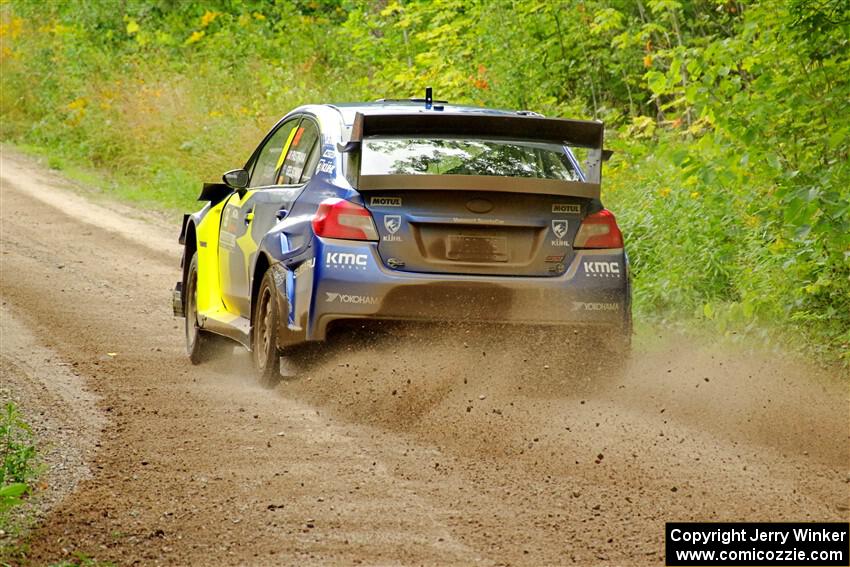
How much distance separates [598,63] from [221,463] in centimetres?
1137

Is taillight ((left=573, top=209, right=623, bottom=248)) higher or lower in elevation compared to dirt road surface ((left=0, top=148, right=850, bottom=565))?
higher

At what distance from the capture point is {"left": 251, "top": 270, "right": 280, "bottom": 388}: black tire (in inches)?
307

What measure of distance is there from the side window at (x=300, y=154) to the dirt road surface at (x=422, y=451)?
1274 millimetres

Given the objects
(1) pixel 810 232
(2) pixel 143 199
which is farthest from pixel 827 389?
(2) pixel 143 199

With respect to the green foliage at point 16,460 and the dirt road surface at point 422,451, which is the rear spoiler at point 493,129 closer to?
the dirt road surface at point 422,451

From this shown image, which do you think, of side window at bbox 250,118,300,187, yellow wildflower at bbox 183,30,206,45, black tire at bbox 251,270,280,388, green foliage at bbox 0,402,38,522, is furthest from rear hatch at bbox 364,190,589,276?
yellow wildflower at bbox 183,30,206,45

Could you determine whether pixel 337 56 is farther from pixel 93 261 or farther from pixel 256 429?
pixel 256 429

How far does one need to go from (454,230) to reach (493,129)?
2.30 feet

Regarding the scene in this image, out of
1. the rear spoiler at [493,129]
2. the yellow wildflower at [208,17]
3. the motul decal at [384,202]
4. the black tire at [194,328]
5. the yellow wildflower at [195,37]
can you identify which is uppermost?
the rear spoiler at [493,129]

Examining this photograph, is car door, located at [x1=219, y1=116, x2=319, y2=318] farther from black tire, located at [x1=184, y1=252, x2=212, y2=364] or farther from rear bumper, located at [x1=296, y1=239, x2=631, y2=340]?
rear bumper, located at [x1=296, y1=239, x2=631, y2=340]

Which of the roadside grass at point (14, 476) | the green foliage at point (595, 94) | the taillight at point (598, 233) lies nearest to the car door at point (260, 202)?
the taillight at point (598, 233)

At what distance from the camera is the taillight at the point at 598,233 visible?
24.5 ft

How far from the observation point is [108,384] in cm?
848

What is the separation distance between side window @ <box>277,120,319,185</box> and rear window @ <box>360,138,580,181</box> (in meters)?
0.66
